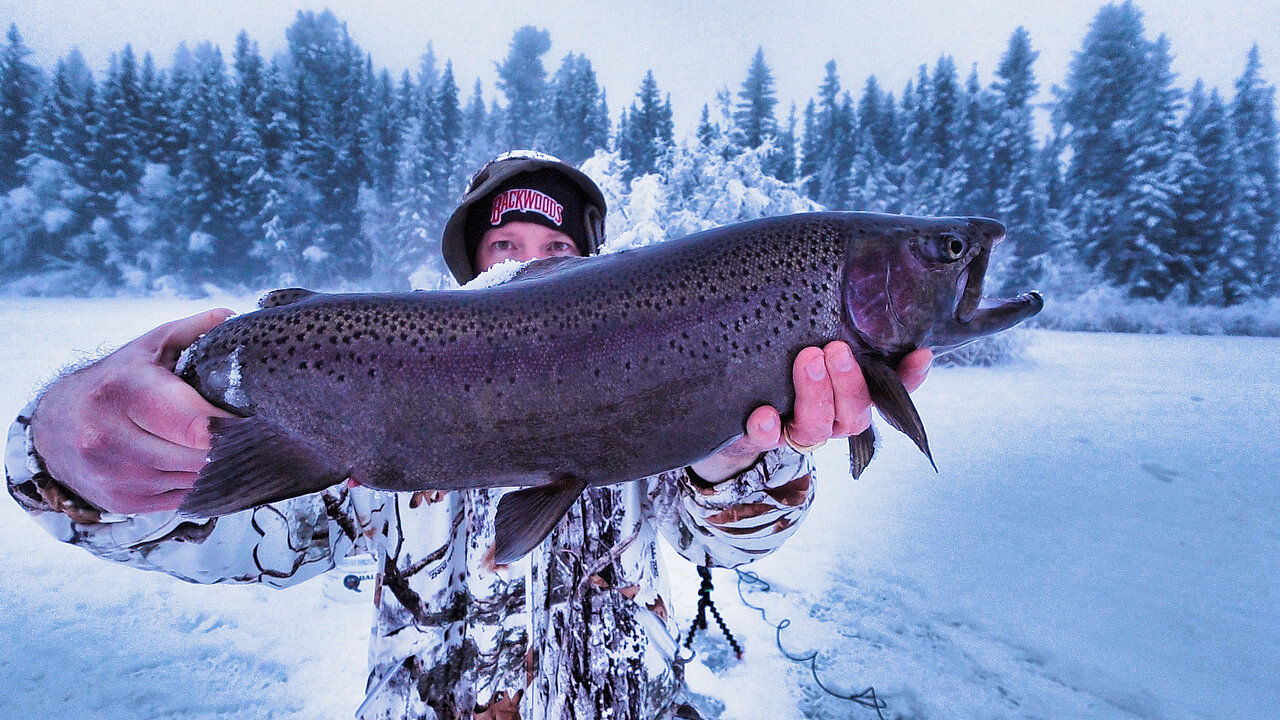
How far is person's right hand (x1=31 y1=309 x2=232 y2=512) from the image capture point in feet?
3.35

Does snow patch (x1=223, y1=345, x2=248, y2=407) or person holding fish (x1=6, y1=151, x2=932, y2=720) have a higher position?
snow patch (x1=223, y1=345, x2=248, y2=407)

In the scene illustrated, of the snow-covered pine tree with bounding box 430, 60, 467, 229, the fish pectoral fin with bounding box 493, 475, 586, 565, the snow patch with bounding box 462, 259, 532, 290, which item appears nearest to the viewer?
the fish pectoral fin with bounding box 493, 475, 586, 565

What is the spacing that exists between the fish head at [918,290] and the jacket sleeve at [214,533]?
63.0 inches

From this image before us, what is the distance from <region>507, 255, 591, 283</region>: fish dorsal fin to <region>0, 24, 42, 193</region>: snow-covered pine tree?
17527mm

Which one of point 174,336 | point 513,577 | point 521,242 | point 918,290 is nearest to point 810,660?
point 513,577

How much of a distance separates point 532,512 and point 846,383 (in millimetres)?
782

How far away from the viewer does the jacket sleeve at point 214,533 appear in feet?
3.93

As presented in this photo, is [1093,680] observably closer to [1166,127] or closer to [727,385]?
[727,385]

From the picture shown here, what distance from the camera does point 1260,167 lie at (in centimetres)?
1054

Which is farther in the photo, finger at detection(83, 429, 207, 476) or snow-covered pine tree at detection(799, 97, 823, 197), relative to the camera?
snow-covered pine tree at detection(799, 97, 823, 197)

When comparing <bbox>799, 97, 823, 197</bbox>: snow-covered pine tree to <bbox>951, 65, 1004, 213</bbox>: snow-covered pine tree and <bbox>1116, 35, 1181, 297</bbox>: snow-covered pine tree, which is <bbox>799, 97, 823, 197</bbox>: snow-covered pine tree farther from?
<bbox>1116, 35, 1181, 297</bbox>: snow-covered pine tree

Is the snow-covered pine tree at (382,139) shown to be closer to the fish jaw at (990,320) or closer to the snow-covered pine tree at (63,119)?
the snow-covered pine tree at (63,119)

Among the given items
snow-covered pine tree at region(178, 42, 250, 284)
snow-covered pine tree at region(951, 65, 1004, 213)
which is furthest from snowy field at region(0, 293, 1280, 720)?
snow-covered pine tree at region(951, 65, 1004, 213)

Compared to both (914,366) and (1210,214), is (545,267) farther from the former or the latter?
(1210,214)
